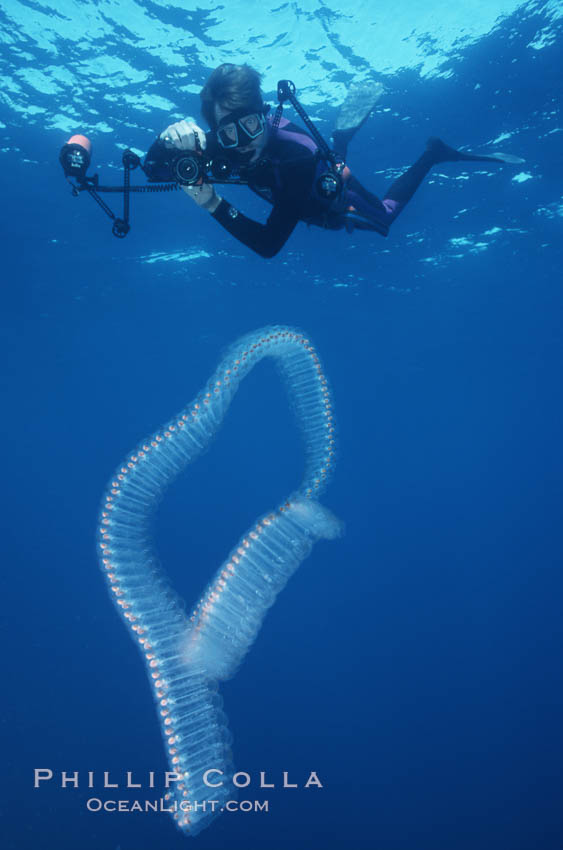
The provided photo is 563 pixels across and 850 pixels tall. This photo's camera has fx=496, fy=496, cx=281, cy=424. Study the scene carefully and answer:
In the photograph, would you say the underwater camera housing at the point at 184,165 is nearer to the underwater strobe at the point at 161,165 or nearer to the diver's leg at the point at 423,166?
the underwater strobe at the point at 161,165

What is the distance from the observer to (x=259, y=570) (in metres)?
4.62

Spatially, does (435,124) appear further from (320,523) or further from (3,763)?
(3,763)

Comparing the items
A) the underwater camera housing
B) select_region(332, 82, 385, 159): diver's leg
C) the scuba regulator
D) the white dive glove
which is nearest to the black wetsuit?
the scuba regulator

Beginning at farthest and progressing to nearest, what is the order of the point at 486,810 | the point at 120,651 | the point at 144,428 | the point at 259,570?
the point at 144,428 → the point at 120,651 → the point at 486,810 → the point at 259,570

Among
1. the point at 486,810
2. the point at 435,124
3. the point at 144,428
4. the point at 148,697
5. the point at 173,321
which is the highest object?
the point at 435,124

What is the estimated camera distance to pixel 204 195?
3797 mm

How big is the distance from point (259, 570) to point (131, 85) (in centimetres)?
817

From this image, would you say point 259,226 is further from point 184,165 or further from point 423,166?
point 423,166

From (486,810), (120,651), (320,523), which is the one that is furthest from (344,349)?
(320,523)

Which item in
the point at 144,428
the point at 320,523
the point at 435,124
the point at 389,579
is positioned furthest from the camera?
the point at 144,428

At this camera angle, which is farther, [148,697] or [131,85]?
[148,697]

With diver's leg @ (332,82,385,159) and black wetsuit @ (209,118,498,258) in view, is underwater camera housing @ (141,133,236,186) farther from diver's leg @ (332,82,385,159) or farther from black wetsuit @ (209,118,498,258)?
diver's leg @ (332,82,385,159)

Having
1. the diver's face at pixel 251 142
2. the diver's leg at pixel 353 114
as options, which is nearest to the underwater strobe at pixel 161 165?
the diver's face at pixel 251 142

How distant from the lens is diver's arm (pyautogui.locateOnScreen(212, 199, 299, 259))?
397 cm
